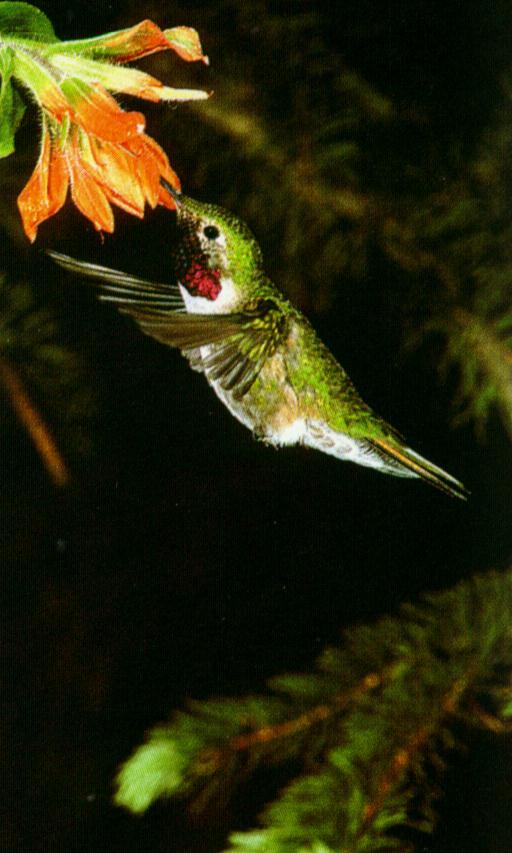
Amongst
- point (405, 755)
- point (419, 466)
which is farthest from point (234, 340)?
point (405, 755)

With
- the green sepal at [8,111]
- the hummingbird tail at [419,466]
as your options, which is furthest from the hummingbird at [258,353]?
the green sepal at [8,111]

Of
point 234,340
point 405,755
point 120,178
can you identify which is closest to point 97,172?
point 120,178

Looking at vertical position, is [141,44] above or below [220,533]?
above

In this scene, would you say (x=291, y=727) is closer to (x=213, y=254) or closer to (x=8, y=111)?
(x=213, y=254)

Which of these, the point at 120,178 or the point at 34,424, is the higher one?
the point at 120,178

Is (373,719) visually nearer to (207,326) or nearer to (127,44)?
(207,326)

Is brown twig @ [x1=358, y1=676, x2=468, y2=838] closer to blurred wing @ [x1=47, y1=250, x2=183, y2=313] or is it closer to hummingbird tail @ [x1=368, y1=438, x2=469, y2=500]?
hummingbird tail @ [x1=368, y1=438, x2=469, y2=500]
